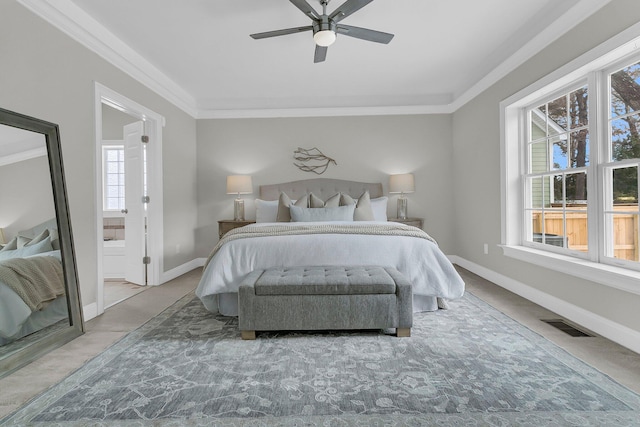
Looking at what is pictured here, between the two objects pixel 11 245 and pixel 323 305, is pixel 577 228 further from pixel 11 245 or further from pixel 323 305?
pixel 11 245

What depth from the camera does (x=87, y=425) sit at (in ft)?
4.92

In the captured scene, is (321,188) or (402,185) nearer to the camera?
(402,185)

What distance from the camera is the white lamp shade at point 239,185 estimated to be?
201 inches

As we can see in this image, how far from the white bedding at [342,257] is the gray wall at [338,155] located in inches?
101

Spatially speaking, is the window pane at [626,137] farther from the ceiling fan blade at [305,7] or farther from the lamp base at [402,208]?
the lamp base at [402,208]

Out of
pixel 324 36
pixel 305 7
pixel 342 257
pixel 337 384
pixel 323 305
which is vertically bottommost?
pixel 337 384

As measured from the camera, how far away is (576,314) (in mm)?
2713

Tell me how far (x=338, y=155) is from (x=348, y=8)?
298cm

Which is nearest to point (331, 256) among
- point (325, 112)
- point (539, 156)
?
point (539, 156)

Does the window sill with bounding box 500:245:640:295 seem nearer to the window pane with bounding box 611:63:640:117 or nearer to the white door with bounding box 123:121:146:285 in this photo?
the window pane with bounding box 611:63:640:117

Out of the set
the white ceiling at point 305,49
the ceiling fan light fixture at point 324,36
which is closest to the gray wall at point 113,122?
the white ceiling at point 305,49

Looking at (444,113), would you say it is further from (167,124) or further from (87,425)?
(87,425)

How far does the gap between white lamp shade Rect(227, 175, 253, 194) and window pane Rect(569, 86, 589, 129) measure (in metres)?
3.94

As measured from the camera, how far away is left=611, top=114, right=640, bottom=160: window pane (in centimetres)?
237
